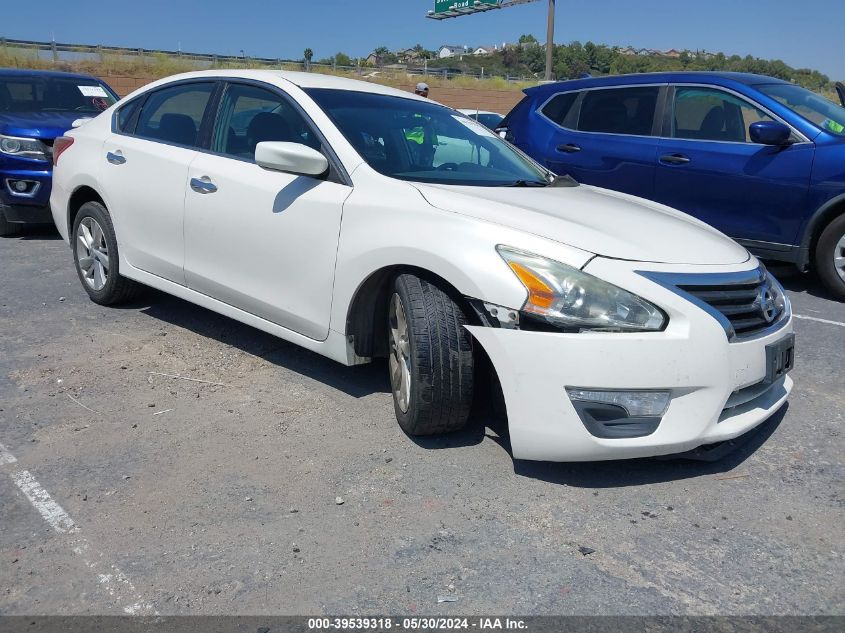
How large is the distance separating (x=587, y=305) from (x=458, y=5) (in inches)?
1444

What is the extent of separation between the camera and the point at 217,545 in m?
2.74

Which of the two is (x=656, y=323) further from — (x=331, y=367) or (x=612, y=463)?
(x=331, y=367)

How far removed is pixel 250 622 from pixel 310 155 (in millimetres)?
2151

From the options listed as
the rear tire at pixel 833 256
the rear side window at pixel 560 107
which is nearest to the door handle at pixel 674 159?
the rear side window at pixel 560 107

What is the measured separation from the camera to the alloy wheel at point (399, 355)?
3.50m

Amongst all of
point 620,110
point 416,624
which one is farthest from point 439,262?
point 620,110

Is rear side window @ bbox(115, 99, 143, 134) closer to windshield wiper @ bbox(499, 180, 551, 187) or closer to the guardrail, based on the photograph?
windshield wiper @ bbox(499, 180, 551, 187)

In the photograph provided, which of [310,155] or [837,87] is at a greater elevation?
[837,87]

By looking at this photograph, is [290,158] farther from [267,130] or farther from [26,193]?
[26,193]

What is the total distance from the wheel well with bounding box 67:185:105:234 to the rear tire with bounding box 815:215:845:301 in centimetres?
521

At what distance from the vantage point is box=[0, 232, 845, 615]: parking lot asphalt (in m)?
2.51

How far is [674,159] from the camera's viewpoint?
22.0 feet

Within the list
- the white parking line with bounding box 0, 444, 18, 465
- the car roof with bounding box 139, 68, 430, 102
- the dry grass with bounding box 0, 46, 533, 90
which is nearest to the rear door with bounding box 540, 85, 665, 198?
the car roof with bounding box 139, 68, 430, 102

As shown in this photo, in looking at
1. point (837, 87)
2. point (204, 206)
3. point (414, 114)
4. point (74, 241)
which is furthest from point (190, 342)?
point (837, 87)
